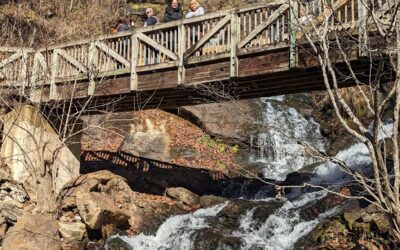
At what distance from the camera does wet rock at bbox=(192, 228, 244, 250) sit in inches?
478

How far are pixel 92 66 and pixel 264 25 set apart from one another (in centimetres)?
493

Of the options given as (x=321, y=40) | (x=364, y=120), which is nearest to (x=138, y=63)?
(x=321, y=40)

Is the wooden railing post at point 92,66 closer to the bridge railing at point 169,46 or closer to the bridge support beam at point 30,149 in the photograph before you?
the bridge railing at point 169,46

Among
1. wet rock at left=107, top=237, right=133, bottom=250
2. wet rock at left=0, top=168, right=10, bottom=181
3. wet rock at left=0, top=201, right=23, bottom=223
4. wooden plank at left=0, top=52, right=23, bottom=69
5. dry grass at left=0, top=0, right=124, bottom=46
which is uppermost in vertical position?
dry grass at left=0, top=0, right=124, bottom=46

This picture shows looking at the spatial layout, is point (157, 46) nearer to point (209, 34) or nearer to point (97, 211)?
point (209, 34)

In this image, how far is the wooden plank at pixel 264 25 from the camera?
1140 centimetres

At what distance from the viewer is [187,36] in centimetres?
1313

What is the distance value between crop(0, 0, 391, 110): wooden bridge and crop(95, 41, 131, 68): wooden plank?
26mm

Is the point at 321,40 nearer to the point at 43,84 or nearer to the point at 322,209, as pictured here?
the point at 322,209

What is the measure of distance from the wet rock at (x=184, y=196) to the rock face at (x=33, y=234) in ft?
14.0

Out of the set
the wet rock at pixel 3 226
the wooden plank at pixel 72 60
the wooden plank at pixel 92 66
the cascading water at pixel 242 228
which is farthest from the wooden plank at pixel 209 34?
the wet rock at pixel 3 226

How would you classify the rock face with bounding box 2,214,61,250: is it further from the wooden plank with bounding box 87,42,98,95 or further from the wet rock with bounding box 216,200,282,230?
the wet rock with bounding box 216,200,282,230

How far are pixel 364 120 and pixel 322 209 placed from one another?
330 inches

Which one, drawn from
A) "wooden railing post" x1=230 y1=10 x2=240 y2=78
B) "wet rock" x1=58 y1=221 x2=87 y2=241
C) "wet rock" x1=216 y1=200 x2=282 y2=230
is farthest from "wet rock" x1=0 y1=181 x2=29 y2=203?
"wooden railing post" x1=230 y1=10 x2=240 y2=78
